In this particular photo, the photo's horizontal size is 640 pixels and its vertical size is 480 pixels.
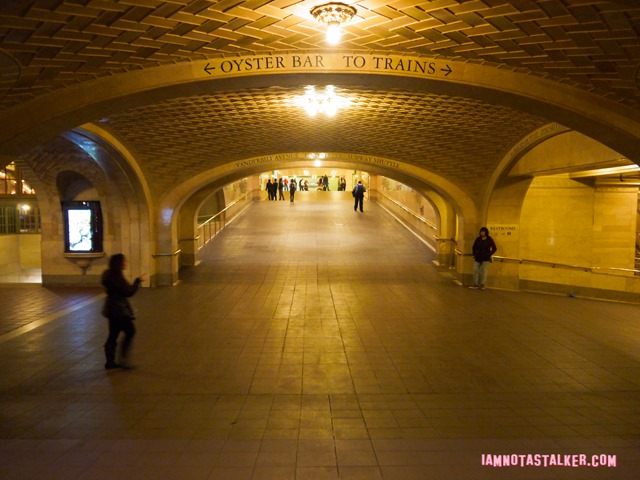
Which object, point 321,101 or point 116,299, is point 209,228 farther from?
point 116,299

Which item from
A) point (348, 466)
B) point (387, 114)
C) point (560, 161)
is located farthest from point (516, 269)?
point (348, 466)

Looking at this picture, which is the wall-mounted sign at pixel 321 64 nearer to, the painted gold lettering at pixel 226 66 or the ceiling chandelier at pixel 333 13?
the painted gold lettering at pixel 226 66

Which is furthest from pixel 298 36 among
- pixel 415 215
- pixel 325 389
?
pixel 415 215

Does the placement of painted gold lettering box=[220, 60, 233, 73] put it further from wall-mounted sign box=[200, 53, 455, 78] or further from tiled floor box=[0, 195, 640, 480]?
tiled floor box=[0, 195, 640, 480]

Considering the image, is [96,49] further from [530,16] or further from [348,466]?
[348,466]

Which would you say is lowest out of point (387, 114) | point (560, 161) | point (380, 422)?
point (380, 422)

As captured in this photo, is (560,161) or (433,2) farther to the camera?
(560,161)

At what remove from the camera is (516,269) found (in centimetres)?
1320

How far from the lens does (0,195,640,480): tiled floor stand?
4090 mm

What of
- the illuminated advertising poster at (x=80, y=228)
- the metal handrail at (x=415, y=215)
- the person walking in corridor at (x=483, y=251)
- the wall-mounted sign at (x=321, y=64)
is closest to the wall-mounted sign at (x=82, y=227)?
the illuminated advertising poster at (x=80, y=228)

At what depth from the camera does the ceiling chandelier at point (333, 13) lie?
4.27m

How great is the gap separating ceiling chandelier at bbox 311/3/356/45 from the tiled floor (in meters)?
3.51

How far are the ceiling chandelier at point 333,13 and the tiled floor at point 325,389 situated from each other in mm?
3511

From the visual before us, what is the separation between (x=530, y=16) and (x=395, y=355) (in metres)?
4.50
